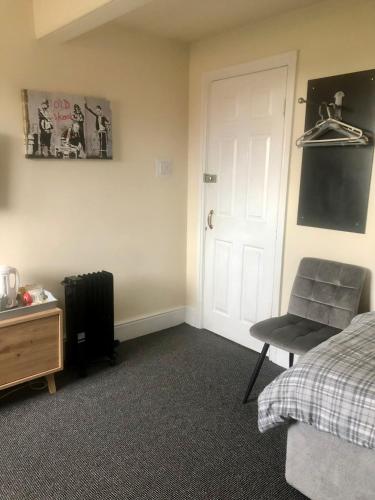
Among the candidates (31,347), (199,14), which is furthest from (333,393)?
(199,14)

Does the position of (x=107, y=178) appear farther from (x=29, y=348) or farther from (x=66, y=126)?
(x=29, y=348)

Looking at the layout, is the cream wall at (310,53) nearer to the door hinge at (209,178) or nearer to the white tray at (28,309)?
the door hinge at (209,178)

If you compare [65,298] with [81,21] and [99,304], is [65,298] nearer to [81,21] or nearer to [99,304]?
[99,304]

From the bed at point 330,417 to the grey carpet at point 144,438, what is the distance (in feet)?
0.77

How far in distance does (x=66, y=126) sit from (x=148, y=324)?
1.73 m

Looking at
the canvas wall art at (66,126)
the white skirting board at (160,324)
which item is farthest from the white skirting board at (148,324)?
the canvas wall art at (66,126)

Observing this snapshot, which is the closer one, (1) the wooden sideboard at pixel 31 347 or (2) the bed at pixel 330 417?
(2) the bed at pixel 330 417

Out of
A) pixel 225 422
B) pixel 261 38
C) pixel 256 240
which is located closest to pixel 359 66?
pixel 261 38

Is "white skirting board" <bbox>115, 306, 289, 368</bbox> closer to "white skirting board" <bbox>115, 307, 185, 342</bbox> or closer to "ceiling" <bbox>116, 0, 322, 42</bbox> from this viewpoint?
"white skirting board" <bbox>115, 307, 185, 342</bbox>

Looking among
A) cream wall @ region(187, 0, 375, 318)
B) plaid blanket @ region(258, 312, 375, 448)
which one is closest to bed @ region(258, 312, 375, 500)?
plaid blanket @ region(258, 312, 375, 448)

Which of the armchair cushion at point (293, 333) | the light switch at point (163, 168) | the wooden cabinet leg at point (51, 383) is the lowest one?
the wooden cabinet leg at point (51, 383)

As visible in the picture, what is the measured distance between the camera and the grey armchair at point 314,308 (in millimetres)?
2266

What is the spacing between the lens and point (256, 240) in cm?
301

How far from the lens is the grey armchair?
2266mm
